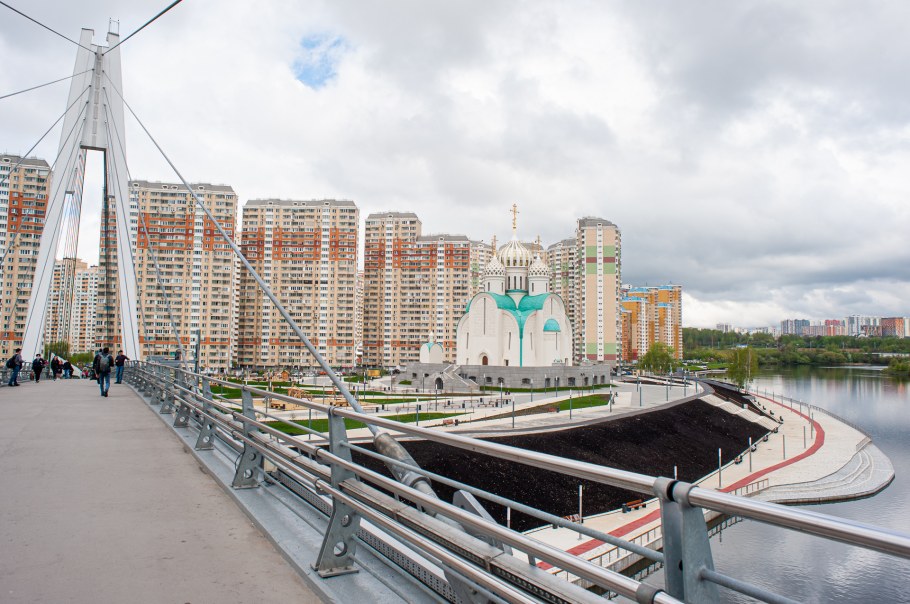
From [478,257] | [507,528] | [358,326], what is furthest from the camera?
[478,257]

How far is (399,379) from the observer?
4516 cm

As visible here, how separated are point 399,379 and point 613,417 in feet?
65.9

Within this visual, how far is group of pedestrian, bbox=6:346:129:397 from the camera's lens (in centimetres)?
1380

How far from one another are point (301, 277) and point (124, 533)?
59383mm

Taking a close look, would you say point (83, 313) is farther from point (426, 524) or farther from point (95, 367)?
point (426, 524)

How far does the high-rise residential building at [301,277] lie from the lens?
200 feet

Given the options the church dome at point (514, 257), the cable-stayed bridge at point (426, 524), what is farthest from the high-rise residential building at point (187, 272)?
the cable-stayed bridge at point (426, 524)

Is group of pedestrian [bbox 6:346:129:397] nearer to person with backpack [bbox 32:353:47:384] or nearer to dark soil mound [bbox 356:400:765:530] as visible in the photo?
person with backpack [bbox 32:353:47:384]

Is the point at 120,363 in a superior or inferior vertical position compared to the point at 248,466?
superior

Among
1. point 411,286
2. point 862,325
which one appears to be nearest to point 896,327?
point 862,325

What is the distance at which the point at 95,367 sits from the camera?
16.0 meters

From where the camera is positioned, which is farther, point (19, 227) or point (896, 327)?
point (896, 327)

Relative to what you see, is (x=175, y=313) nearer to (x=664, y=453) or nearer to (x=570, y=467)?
(x=664, y=453)

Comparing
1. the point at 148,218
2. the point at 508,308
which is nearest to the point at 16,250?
the point at 148,218
